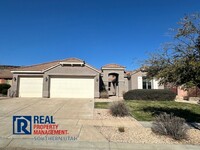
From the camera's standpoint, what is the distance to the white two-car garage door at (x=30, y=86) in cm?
2234

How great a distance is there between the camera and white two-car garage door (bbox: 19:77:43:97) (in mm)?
22344

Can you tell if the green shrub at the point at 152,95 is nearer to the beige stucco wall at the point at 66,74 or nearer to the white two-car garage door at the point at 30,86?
the beige stucco wall at the point at 66,74

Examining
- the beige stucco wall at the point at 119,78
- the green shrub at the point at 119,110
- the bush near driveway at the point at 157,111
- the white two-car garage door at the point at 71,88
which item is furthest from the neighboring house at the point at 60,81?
the green shrub at the point at 119,110

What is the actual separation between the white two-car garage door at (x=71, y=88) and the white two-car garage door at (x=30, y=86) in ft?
4.94

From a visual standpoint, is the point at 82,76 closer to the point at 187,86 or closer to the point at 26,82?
the point at 26,82

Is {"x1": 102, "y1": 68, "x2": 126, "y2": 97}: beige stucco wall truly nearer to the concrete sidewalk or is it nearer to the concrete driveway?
the concrete driveway

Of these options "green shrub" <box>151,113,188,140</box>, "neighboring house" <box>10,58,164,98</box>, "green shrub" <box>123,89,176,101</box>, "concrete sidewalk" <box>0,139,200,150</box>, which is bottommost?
"concrete sidewalk" <box>0,139,200,150</box>

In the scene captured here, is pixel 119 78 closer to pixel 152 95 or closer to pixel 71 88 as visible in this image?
pixel 152 95

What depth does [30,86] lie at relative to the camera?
73.9 feet

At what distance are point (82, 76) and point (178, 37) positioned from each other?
14.3m

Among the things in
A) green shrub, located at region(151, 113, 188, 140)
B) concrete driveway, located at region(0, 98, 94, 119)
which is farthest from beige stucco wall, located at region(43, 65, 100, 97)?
green shrub, located at region(151, 113, 188, 140)

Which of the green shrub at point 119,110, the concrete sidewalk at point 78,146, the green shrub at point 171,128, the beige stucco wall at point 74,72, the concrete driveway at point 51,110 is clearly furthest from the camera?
the beige stucco wall at point 74,72

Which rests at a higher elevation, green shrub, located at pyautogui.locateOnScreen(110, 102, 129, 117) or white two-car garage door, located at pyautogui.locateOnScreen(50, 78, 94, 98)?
white two-car garage door, located at pyautogui.locateOnScreen(50, 78, 94, 98)

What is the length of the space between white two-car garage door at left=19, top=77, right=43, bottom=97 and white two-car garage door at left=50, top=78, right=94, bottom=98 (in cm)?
151
